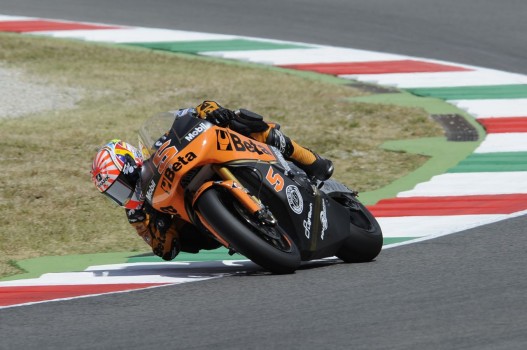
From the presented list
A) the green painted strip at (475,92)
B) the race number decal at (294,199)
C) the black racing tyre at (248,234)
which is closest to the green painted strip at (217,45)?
the green painted strip at (475,92)

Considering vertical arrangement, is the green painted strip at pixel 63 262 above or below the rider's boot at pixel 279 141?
below

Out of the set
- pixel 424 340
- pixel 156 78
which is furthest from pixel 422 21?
pixel 424 340

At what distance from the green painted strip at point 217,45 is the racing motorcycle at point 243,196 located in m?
9.18

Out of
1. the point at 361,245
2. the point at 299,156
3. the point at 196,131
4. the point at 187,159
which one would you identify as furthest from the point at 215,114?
the point at 361,245

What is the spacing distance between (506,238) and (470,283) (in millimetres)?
1410

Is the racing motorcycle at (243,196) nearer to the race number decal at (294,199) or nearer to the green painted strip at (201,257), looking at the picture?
the race number decal at (294,199)

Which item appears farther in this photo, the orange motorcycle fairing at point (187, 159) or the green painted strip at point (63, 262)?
the green painted strip at point (63, 262)

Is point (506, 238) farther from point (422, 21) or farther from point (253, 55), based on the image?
point (422, 21)

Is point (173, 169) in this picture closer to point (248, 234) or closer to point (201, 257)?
point (248, 234)

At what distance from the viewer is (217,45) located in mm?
17234

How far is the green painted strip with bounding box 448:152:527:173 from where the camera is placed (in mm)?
10906

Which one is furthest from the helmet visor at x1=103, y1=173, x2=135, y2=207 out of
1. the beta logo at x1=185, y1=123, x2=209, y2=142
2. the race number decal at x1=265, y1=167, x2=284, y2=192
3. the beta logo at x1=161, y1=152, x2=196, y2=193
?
the race number decal at x1=265, y1=167, x2=284, y2=192

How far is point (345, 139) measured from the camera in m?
12.6

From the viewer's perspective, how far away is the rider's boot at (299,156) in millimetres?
8000
